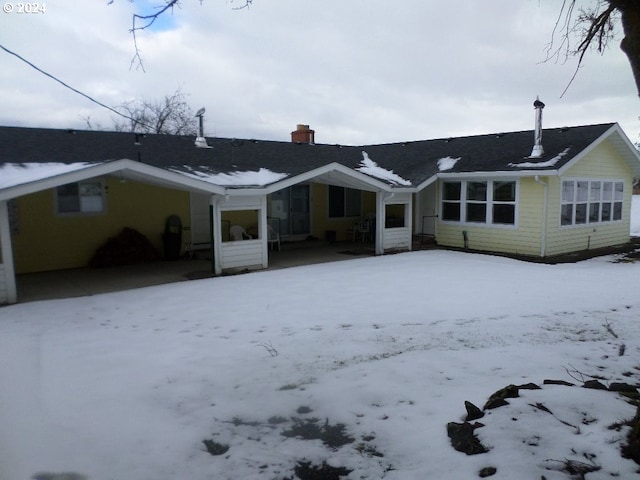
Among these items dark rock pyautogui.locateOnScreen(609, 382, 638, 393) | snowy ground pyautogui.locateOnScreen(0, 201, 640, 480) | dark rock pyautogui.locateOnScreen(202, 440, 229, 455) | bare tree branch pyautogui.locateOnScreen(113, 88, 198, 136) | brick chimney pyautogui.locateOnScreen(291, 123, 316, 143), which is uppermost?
bare tree branch pyautogui.locateOnScreen(113, 88, 198, 136)

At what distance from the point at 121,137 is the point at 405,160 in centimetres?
935

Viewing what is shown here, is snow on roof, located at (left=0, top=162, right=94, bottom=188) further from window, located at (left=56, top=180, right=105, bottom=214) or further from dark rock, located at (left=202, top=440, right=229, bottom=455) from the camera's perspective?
dark rock, located at (left=202, top=440, right=229, bottom=455)

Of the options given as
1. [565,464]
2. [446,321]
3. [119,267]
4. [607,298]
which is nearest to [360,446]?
[565,464]

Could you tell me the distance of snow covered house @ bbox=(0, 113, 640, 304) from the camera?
10.2 m

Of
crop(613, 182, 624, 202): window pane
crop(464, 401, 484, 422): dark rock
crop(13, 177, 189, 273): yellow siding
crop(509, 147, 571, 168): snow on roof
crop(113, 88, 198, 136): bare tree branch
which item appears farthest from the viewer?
crop(113, 88, 198, 136): bare tree branch

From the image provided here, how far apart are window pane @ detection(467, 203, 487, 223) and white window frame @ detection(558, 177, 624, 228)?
1.98m

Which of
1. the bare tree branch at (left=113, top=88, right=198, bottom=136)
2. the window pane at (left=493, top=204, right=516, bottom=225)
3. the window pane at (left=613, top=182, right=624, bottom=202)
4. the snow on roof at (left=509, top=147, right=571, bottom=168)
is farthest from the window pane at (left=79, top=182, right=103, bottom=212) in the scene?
the bare tree branch at (left=113, top=88, right=198, bottom=136)

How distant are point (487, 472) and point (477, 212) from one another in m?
11.8

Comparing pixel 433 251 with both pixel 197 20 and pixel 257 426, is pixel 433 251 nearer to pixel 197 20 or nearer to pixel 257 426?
pixel 197 20

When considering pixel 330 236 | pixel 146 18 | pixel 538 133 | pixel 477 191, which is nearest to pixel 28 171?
pixel 146 18

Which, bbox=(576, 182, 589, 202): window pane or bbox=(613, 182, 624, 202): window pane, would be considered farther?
bbox=(613, 182, 624, 202): window pane

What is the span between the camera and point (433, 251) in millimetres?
13727

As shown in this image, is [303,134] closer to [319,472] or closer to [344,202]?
[344,202]

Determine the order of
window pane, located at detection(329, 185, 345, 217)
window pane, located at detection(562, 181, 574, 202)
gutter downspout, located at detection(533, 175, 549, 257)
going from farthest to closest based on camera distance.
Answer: window pane, located at detection(329, 185, 345, 217) < window pane, located at detection(562, 181, 574, 202) < gutter downspout, located at detection(533, 175, 549, 257)
